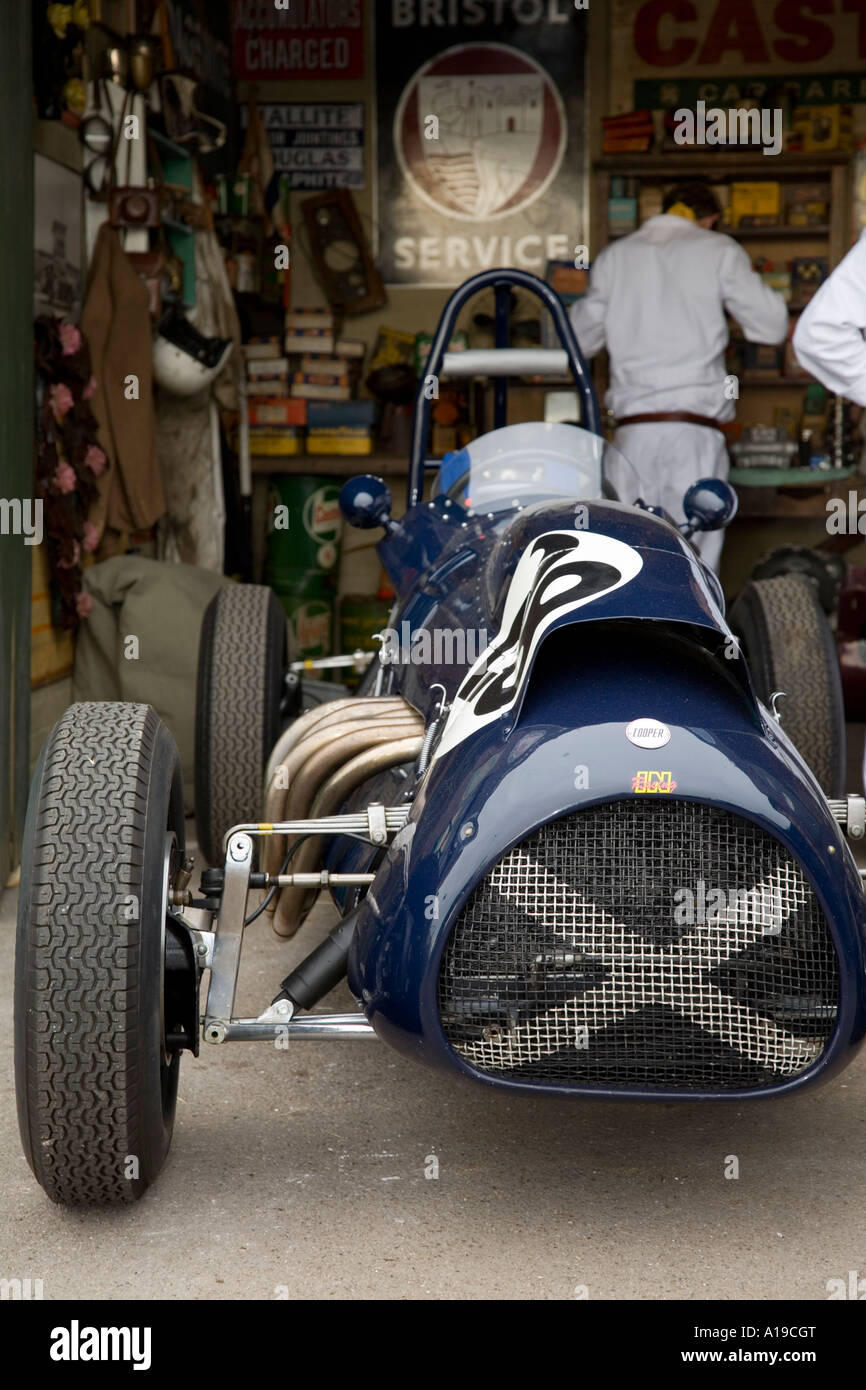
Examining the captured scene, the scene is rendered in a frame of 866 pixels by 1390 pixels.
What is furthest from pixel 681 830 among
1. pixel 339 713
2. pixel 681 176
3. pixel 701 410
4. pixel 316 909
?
→ pixel 681 176

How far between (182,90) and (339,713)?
4.67 m

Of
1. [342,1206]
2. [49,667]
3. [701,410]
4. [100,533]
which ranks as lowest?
[342,1206]

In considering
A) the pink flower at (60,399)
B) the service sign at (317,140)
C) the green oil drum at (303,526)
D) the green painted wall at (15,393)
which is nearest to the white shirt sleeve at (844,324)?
the green painted wall at (15,393)

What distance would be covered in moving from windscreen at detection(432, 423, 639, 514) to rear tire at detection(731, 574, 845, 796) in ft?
2.18

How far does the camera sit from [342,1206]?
261 cm

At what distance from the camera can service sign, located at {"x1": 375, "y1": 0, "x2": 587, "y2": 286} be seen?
9.39 m

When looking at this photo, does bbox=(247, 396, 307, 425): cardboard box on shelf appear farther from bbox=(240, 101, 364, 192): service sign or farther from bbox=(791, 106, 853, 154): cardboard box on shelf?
bbox=(791, 106, 853, 154): cardboard box on shelf

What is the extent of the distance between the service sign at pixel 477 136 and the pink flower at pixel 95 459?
412cm

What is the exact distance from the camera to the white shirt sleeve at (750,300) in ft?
23.7

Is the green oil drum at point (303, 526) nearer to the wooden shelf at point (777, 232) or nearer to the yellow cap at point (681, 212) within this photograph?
the yellow cap at point (681, 212)

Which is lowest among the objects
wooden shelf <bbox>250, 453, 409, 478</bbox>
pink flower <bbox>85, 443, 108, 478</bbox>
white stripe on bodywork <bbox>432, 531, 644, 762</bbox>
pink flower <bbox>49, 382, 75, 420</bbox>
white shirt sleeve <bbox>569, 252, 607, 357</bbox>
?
white stripe on bodywork <bbox>432, 531, 644, 762</bbox>

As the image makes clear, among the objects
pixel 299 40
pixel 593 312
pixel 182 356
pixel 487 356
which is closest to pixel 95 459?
pixel 182 356

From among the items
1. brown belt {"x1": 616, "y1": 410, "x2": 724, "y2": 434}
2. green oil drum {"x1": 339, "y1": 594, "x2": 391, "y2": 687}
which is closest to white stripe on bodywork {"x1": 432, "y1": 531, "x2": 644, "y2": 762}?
brown belt {"x1": 616, "y1": 410, "x2": 724, "y2": 434}

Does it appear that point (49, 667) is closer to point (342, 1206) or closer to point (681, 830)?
point (342, 1206)
